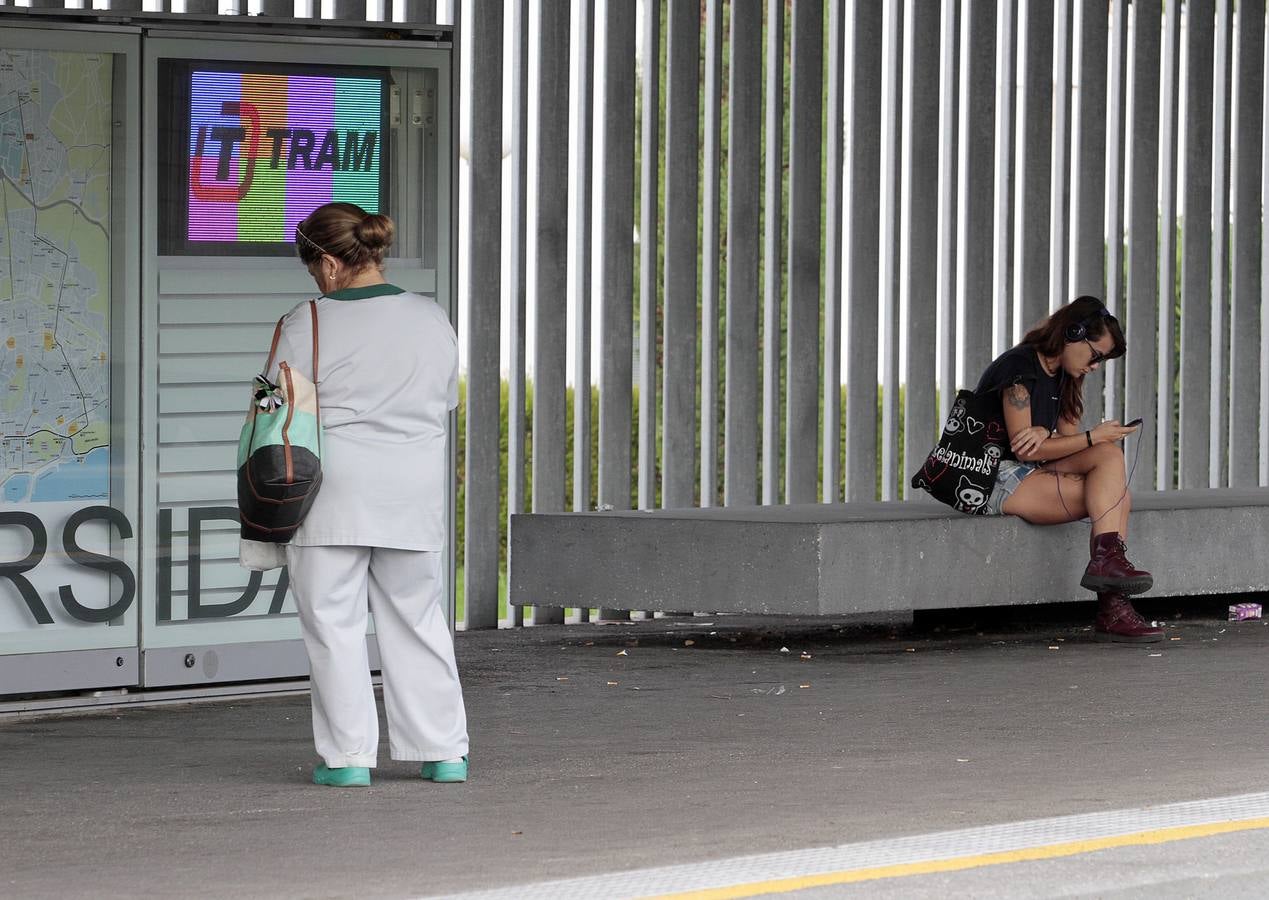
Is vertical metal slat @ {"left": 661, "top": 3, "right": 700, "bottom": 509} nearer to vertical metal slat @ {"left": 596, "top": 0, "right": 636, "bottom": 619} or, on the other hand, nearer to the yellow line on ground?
vertical metal slat @ {"left": 596, "top": 0, "right": 636, "bottom": 619}

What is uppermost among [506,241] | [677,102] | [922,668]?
[677,102]

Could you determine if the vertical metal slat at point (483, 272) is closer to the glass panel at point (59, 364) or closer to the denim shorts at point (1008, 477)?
the denim shorts at point (1008, 477)

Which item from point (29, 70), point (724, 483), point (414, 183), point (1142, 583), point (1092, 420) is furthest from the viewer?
point (1092, 420)

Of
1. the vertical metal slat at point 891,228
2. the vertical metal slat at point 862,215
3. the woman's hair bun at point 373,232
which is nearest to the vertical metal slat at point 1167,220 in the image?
the vertical metal slat at point 891,228

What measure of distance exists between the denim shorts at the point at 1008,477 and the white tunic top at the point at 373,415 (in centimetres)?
414

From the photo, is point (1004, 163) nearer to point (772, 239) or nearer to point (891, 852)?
point (772, 239)

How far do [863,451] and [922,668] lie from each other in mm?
3307

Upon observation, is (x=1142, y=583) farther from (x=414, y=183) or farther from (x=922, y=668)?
(x=414, y=183)

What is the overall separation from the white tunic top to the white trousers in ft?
0.25

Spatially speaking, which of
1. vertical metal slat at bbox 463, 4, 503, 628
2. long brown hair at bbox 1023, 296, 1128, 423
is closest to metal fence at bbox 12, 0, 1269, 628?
vertical metal slat at bbox 463, 4, 503, 628

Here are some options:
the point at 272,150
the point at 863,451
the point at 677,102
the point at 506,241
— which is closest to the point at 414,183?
the point at 272,150

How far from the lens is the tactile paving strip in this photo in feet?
14.6

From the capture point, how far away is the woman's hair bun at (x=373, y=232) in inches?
231

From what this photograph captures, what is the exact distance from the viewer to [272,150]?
7914 millimetres
